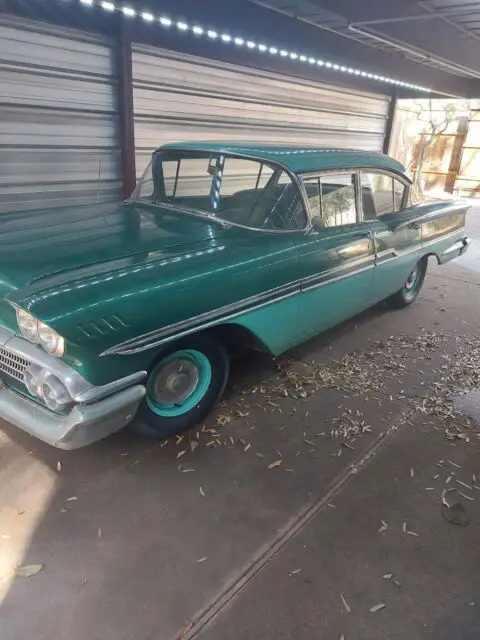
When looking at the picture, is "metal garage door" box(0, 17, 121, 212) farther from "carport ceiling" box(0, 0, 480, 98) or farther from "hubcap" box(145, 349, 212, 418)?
"hubcap" box(145, 349, 212, 418)

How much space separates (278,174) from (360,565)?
7.96ft

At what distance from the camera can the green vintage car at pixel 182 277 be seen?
2178 mm

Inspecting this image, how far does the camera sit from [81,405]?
7.13 feet


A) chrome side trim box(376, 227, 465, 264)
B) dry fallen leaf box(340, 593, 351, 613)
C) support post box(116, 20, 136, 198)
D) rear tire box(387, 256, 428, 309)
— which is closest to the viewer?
dry fallen leaf box(340, 593, 351, 613)

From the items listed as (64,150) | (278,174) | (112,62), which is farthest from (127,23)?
(278,174)

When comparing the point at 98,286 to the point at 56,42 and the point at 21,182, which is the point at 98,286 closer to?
the point at 21,182

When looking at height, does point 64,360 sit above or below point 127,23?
below

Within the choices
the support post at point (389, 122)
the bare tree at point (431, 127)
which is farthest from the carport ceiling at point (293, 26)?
the bare tree at point (431, 127)

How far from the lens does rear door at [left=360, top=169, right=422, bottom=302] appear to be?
13.1 ft

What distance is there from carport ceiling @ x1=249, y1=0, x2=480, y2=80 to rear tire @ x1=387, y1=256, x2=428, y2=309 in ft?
7.82

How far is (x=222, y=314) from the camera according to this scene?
2.70 metres

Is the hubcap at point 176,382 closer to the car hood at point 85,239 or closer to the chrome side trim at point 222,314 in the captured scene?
the chrome side trim at point 222,314

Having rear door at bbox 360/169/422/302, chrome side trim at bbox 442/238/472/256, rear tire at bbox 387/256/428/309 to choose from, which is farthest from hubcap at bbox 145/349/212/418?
chrome side trim at bbox 442/238/472/256

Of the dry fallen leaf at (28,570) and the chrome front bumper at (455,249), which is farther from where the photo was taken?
the chrome front bumper at (455,249)
